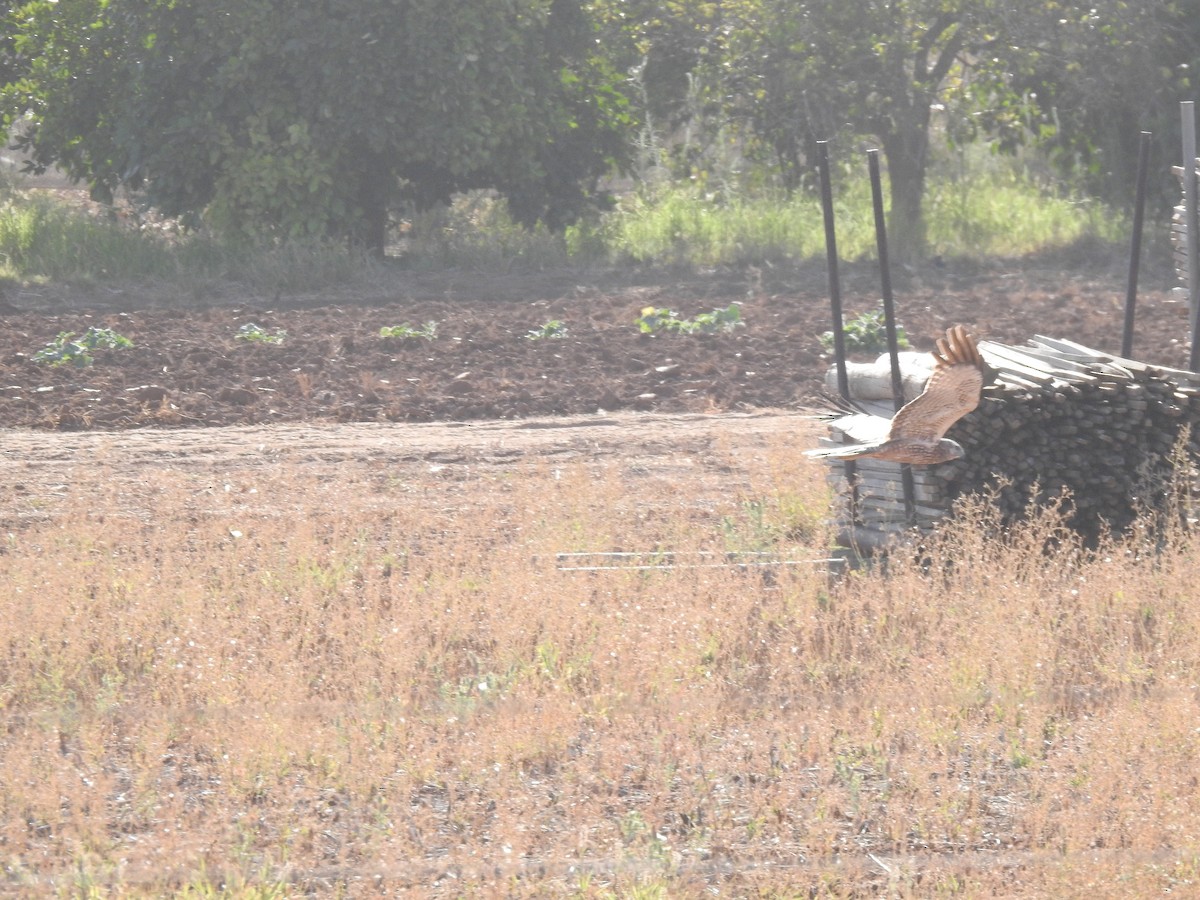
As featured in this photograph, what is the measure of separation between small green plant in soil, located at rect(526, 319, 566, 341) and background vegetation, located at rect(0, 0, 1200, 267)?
11.8 ft

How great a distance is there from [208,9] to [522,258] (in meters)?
3.95

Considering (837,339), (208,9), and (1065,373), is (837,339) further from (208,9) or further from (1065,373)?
(208,9)

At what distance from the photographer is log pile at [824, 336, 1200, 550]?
20.5 ft

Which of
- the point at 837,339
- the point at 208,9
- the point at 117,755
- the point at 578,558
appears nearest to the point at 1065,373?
the point at 837,339

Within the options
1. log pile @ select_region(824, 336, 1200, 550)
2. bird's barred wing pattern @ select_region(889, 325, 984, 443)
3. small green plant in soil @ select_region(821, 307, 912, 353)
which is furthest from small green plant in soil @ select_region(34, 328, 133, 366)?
bird's barred wing pattern @ select_region(889, 325, 984, 443)

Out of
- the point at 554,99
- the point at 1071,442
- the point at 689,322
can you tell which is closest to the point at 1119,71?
the point at 554,99

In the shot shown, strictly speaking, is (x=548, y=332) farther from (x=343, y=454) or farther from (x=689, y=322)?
(x=343, y=454)

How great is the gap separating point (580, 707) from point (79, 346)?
24.8ft

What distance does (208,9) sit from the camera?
15.2 metres

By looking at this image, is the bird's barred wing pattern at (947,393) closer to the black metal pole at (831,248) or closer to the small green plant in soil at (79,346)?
the black metal pole at (831,248)

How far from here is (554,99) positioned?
1638 centimetres

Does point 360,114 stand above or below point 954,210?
above

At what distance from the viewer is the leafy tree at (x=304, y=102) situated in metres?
15.0

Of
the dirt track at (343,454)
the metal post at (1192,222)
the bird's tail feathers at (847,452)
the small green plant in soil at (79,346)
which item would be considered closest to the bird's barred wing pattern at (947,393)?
the bird's tail feathers at (847,452)
